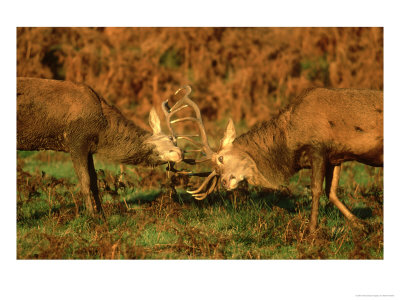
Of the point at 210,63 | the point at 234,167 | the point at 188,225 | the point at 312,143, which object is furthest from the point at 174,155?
the point at 210,63

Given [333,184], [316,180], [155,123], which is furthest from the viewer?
[155,123]

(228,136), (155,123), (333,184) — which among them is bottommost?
(333,184)

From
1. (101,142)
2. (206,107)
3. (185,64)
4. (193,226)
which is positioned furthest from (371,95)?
(185,64)

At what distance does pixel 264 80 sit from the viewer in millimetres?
17109

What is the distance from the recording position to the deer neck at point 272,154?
7.67m

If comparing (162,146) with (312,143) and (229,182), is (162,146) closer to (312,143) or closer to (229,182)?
(229,182)

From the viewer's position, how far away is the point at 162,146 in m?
8.17

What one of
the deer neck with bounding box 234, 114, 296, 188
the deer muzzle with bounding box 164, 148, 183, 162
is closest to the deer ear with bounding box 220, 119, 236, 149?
the deer neck with bounding box 234, 114, 296, 188

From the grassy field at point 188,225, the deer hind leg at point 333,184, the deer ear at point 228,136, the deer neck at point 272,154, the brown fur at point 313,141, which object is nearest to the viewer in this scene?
the grassy field at point 188,225

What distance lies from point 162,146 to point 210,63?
32.9ft

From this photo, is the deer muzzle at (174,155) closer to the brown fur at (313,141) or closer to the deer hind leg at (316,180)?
the brown fur at (313,141)

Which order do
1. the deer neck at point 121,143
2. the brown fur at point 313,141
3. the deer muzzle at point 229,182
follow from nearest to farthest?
the brown fur at point 313,141
the deer muzzle at point 229,182
the deer neck at point 121,143

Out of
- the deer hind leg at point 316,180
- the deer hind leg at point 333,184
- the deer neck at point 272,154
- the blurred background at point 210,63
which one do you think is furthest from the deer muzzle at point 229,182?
the blurred background at point 210,63

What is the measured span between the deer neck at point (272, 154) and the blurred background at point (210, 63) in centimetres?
752
